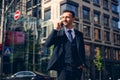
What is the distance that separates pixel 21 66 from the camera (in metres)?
35.8

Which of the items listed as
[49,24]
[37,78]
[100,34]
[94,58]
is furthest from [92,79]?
[37,78]

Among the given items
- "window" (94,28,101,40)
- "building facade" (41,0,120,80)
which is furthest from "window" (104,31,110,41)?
"window" (94,28,101,40)

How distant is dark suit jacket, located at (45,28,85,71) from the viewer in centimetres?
411

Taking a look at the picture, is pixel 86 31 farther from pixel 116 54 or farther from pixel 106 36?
pixel 116 54

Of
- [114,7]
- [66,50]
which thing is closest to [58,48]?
[66,50]

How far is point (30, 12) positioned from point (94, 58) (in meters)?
11.2

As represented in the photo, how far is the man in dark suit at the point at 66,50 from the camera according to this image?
412cm

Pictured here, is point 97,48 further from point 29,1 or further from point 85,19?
point 29,1

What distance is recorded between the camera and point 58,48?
417 cm

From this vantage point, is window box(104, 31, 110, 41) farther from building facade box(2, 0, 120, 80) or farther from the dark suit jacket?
the dark suit jacket

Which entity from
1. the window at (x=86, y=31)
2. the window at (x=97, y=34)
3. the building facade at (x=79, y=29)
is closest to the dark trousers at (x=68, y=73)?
the building facade at (x=79, y=29)

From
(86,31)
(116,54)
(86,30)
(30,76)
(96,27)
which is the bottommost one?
(30,76)

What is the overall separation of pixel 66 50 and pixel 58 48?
0.12 metres

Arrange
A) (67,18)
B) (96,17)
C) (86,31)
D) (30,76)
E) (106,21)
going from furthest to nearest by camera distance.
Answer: (106,21) → (96,17) → (86,31) → (30,76) → (67,18)
